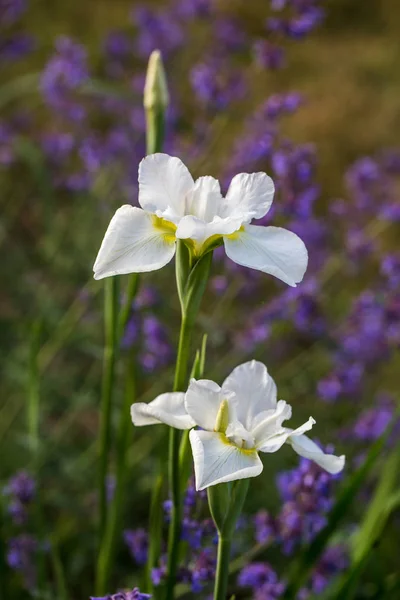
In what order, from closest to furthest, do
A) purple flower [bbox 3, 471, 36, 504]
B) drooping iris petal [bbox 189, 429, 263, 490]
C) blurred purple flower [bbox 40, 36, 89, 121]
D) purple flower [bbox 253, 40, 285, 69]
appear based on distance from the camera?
drooping iris petal [bbox 189, 429, 263, 490], purple flower [bbox 3, 471, 36, 504], purple flower [bbox 253, 40, 285, 69], blurred purple flower [bbox 40, 36, 89, 121]

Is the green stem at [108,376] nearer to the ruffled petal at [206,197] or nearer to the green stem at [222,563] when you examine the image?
the ruffled petal at [206,197]

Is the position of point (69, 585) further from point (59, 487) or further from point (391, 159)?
point (391, 159)

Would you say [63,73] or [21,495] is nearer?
[21,495]

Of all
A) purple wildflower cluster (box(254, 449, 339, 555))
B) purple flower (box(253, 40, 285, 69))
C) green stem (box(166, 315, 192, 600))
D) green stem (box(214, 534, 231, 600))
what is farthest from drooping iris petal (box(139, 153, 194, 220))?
purple flower (box(253, 40, 285, 69))

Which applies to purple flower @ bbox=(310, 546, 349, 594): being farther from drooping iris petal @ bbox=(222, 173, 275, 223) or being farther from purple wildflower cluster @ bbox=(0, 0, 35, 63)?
purple wildflower cluster @ bbox=(0, 0, 35, 63)

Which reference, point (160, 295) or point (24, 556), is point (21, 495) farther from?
point (160, 295)

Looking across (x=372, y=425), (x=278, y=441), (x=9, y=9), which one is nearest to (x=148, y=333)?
(x=372, y=425)

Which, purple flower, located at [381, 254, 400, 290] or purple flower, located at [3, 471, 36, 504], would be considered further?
purple flower, located at [381, 254, 400, 290]

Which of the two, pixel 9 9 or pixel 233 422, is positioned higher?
pixel 9 9
